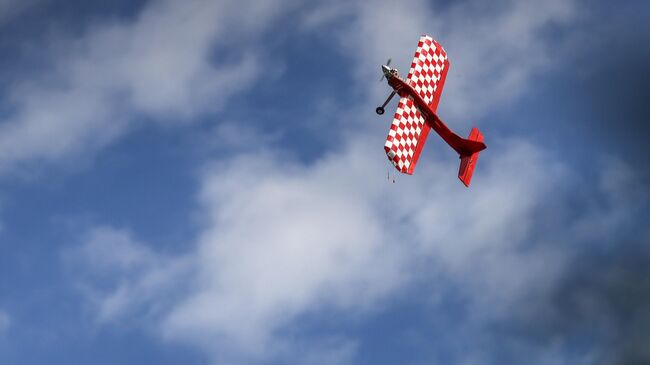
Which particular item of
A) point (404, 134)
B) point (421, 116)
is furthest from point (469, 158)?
point (404, 134)

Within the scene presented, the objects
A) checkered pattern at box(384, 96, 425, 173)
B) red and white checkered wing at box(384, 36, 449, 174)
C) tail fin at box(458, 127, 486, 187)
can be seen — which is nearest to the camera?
checkered pattern at box(384, 96, 425, 173)

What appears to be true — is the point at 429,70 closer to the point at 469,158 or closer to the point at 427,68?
the point at 427,68

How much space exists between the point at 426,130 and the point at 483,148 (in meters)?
3.37

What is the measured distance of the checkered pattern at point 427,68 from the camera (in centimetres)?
6706

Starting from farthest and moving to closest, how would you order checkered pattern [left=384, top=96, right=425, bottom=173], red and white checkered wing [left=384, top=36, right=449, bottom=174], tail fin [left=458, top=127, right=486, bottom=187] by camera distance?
1. tail fin [left=458, top=127, right=486, bottom=187]
2. red and white checkered wing [left=384, top=36, right=449, bottom=174]
3. checkered pattern [left=384, top=96, right=425, bottom=173]

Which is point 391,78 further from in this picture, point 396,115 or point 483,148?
point 483,148

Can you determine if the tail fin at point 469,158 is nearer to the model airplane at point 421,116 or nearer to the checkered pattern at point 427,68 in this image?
the model airplane at point 421,116

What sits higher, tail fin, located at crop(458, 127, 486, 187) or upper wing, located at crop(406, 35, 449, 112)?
upper wing, located at crop(406, 35, 449, 112)

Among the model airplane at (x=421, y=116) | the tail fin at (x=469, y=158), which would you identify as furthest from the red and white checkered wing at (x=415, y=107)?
the tail fin at (x=469, y=158)

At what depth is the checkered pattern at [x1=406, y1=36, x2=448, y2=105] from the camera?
2640 inches

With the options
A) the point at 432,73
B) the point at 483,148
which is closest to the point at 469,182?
the point at 483,148

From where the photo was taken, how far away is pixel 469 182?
66688 mm

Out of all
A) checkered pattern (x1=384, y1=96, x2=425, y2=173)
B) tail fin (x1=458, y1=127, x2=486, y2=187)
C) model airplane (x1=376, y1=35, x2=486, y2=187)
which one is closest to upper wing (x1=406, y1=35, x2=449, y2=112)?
model airplane (x1=376, y1=35, x2=486, y2=187)

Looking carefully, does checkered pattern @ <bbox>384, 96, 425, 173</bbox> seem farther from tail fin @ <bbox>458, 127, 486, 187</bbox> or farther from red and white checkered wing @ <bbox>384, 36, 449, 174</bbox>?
tail fin @ <bbox>458, 127, 486, 187</bbox>
